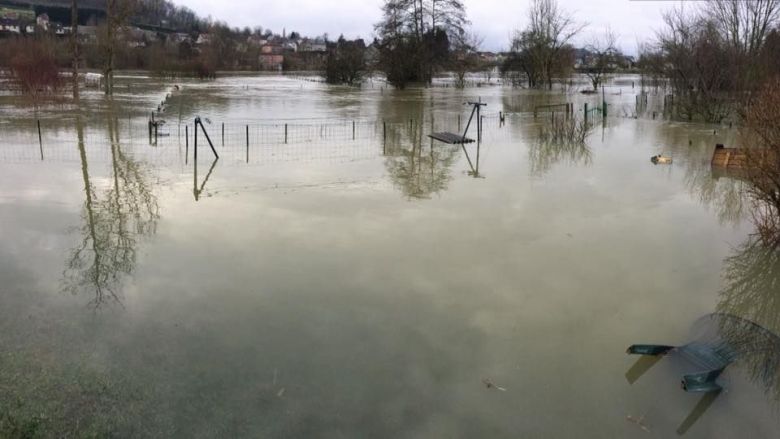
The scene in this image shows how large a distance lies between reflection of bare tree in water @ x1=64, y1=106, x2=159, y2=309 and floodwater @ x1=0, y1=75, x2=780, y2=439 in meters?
0.05

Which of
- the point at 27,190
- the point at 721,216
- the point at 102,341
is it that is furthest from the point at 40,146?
the point at 721,216

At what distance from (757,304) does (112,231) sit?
9022mm

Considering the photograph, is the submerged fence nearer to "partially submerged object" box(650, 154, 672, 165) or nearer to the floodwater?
the floodwater

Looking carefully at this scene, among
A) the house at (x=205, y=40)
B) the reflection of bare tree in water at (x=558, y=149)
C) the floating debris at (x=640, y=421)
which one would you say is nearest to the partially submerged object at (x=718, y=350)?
the floating debris at (x=640, y=421)

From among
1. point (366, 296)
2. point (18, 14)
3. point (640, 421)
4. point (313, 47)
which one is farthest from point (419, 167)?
point (313, 47)

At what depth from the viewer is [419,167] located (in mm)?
16547

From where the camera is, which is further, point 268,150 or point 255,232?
point 268,150

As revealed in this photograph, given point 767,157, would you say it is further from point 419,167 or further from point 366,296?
point 419,167

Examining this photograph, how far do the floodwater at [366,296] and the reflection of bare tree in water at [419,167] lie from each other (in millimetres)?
179

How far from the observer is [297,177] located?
1480 centimetres

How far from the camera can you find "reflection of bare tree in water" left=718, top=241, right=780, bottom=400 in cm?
622

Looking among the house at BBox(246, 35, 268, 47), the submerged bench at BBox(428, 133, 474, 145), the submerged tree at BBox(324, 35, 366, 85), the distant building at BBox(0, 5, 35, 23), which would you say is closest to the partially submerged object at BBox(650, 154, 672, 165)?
the submerged bench at BBox(428, 133, 474, 145)

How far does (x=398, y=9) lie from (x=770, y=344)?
5583 centimetres

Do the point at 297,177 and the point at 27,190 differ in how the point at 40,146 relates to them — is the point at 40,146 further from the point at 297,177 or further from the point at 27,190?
the point at 297,177
